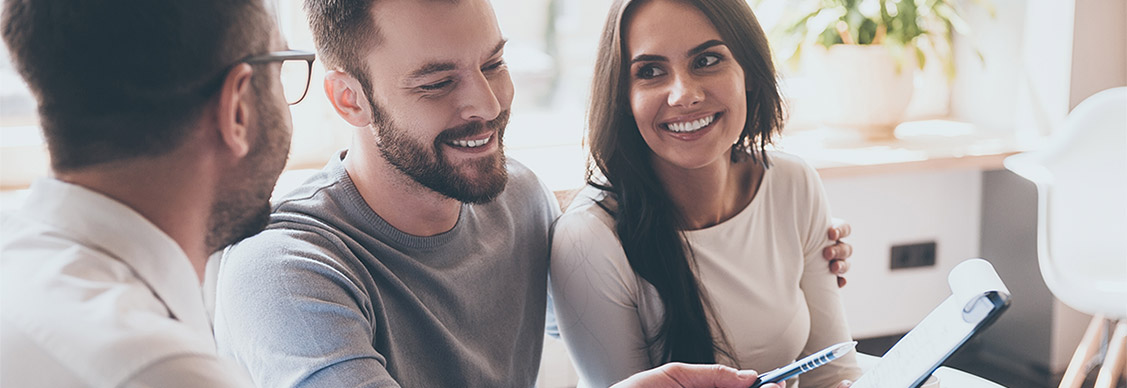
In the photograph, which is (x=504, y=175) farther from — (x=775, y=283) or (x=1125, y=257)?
(x=1125, y=257)

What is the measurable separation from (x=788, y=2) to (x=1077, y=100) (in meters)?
0.84

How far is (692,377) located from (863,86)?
1.73 metres

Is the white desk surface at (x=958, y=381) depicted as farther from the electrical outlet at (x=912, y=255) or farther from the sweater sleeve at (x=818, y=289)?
the electrical outlet at (x=912, y=255)

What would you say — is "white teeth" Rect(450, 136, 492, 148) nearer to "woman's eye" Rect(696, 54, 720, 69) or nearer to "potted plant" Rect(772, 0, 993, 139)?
"woman's eye" Rect(696, 54, 720, 69)

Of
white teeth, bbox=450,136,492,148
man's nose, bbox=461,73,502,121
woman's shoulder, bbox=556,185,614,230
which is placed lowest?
woman's shoulder, bbox=556,185,614,230

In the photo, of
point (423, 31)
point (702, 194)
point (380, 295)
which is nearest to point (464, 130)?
point (423, 31)

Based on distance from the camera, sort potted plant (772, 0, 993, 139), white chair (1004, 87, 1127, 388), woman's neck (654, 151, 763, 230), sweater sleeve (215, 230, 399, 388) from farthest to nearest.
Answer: potted plant (772, 0, 993, 139) → white chair (1004, 87, 1127, 388) → woman's neck (654, 151, 763, 230) → sweater sleeve (215, 230, 399, 388)

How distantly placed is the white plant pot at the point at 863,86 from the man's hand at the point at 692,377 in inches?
66.4

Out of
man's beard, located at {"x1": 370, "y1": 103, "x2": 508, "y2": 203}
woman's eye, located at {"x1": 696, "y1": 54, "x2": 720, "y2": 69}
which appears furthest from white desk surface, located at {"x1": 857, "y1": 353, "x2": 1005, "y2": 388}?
man's beard, located at {"x1": 370, "y1": 103, "x2": 508, "y2": 203}

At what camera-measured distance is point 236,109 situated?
79 cm

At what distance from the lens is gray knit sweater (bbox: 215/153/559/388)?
104 centimetres

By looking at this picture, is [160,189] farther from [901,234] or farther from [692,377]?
[901,234]

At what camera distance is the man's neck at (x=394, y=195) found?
48.2 inches

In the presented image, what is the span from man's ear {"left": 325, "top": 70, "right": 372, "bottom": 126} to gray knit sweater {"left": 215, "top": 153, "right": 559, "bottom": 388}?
0.24 ft
